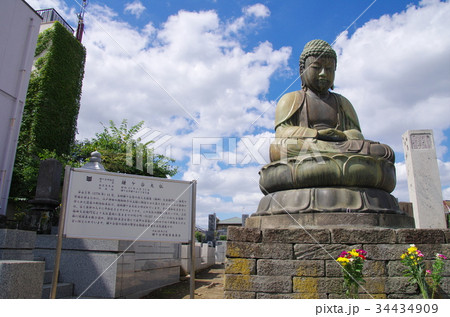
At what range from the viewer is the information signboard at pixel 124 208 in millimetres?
3307

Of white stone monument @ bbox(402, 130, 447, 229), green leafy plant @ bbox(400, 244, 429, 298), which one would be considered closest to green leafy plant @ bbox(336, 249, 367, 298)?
green leafy plant @ bbox(400, 244, 429, 298)

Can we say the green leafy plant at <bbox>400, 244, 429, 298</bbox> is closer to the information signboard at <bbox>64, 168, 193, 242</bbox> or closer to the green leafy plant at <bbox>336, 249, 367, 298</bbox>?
the green leafy plant at <bbox>336, 249, 367, 298</bbox>

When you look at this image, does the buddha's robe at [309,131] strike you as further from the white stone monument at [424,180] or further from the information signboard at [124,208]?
the white stone monument at [424,180]

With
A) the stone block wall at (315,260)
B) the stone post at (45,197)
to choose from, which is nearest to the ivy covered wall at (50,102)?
the stone post at (45,197)

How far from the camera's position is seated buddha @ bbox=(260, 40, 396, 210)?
4.90 metres

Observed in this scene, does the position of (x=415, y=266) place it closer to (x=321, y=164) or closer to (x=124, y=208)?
(x=321, y=164)

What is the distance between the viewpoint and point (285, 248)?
163 inches

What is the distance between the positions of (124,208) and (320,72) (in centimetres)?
468

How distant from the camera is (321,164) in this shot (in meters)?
4.90

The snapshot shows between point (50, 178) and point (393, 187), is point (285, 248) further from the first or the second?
point (50, 178)

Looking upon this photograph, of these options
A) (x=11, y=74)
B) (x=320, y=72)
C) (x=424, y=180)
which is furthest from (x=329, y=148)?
(x=11, y=74)

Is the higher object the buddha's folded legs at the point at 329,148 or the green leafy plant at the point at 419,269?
the buddha's folded legs at the point at 329,148

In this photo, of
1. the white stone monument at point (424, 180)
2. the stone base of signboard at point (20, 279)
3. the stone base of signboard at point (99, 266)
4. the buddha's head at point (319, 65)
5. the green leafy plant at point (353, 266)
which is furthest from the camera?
the white stone monument at point (424, 180)

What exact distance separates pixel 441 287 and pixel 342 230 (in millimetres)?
1370
